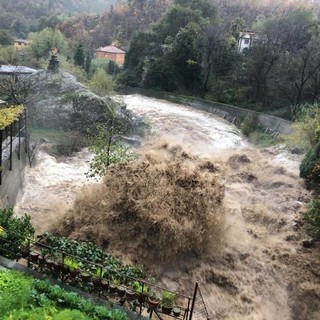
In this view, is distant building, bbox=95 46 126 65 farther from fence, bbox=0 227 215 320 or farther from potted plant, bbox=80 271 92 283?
potted plant, bbox=80 271 92 283

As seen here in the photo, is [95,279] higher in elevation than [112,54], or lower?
higher

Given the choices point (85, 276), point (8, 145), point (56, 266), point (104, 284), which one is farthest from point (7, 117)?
point (104, 284)

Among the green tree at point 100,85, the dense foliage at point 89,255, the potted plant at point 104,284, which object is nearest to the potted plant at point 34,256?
the dense foliage at point 89,255

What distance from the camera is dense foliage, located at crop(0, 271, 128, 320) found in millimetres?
Result: 8883

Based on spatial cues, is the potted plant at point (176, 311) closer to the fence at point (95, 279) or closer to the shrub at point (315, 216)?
the fence at point (95, 279)

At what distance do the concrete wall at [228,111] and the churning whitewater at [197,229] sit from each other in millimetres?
14981

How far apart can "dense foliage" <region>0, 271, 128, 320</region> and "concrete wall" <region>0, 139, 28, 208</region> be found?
675 cm

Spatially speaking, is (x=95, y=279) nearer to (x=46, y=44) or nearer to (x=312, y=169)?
(x=312, y=169)

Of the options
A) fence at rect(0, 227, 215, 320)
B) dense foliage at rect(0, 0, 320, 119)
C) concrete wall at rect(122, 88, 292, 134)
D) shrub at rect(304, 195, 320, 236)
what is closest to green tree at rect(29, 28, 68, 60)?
dense foliage at rect(0, 0, 320, 119)

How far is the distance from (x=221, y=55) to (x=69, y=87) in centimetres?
2339

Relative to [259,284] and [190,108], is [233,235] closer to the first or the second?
[259,284]

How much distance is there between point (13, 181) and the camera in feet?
58.4

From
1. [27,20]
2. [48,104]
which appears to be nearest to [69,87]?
[48,104]

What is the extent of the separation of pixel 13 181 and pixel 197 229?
28.5ft
